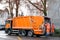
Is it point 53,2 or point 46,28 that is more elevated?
point 53,2

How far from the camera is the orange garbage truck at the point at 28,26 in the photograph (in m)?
31.4

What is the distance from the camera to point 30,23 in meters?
32.4

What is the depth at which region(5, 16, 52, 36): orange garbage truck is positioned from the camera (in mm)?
31406

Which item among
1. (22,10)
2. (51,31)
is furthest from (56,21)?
(22,10)

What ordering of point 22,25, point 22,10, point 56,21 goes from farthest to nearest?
1. point 22,10
2. point 56,21
3. point 22,25

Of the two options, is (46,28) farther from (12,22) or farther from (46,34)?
(12,22)

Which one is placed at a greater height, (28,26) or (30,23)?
(30,23)

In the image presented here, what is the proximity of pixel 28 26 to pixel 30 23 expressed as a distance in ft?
1.68

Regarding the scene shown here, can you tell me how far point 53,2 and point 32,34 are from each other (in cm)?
821

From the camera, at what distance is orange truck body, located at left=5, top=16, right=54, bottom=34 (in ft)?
103

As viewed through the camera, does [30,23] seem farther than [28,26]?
No

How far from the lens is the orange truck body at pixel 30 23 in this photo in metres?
31.4

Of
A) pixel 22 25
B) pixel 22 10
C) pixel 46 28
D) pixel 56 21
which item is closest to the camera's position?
pixel 46 28

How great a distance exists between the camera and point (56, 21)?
3731 centimetres
